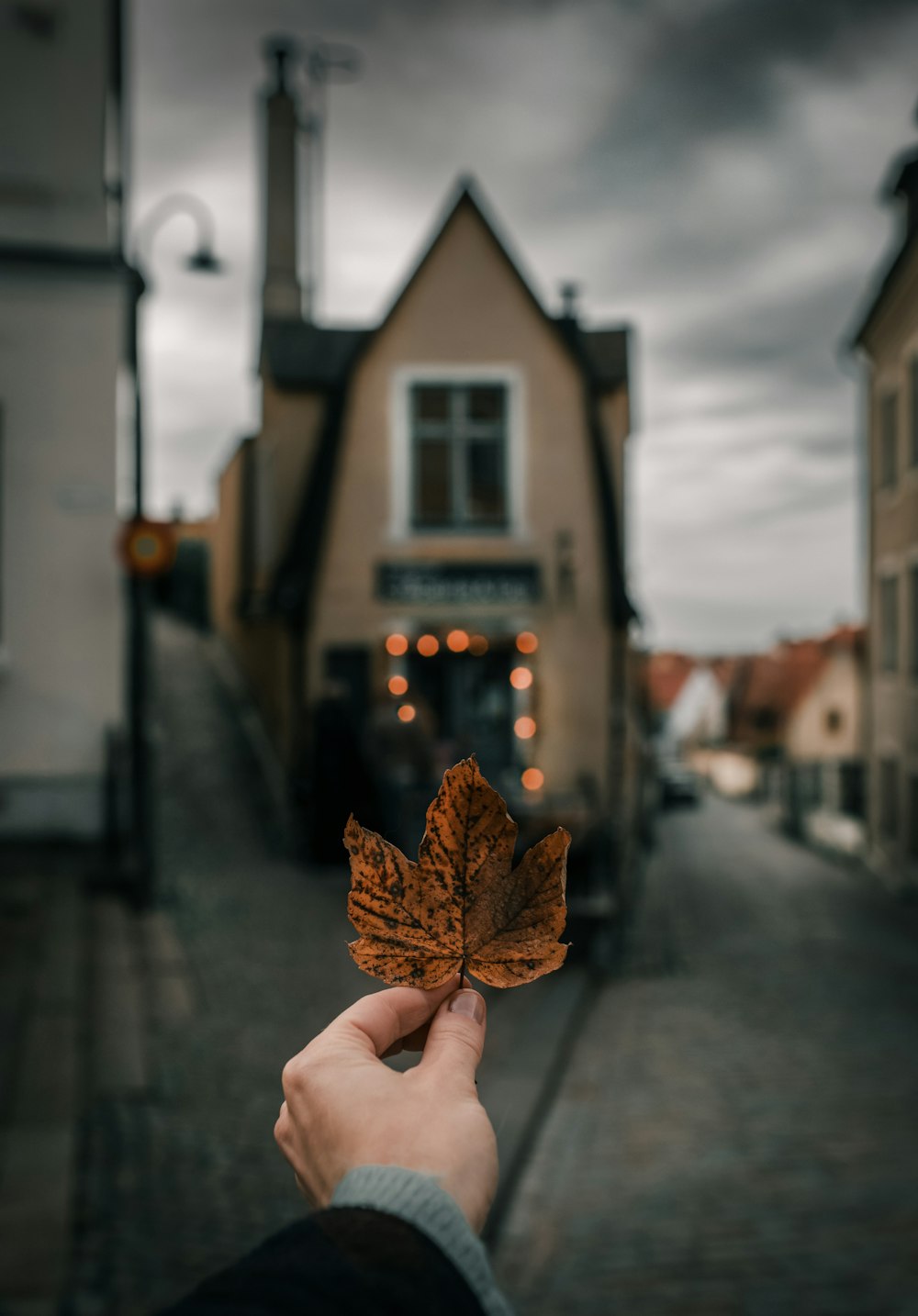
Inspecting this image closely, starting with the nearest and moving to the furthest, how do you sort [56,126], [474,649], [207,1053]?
[207,1053]
[56,126]
[474,649]

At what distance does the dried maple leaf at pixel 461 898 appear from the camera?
661mm

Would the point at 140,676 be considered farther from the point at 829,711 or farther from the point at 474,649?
the point at 829,711

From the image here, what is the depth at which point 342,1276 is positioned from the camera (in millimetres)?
674

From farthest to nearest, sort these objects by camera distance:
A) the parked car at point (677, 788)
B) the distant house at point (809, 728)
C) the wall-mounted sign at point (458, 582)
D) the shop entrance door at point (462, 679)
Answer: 1. the parked car at point (677, 788)
2. the distant house at point (809, 728)
3. the wall-mounted sign at point (458, 582)
4. the shop entrance door at point (462, 679)

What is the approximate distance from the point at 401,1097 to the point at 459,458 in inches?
595

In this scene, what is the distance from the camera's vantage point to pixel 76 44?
1230 cm

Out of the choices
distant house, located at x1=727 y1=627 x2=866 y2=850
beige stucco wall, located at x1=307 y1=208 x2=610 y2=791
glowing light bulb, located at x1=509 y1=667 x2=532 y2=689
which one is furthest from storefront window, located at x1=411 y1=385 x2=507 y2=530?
distant house, located at x1=727 y1=627 x2=866 y2=850

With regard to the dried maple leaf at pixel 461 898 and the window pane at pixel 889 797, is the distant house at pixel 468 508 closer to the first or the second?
the window pane at pixel 889 797

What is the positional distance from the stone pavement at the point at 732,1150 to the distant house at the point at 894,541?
668cm

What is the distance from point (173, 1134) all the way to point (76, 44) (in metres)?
10.2

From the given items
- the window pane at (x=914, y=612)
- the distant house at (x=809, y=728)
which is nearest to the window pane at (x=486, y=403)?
the window pane at (x=914, y=612)

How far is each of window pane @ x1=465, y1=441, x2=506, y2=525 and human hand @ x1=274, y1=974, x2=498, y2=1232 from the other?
15.0 m

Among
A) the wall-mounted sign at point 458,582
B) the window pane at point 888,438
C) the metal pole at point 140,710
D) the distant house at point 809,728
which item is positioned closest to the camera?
the metal pole at point 140,710

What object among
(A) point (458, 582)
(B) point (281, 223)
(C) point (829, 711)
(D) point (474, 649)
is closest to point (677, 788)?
(C) point (829, 711)
